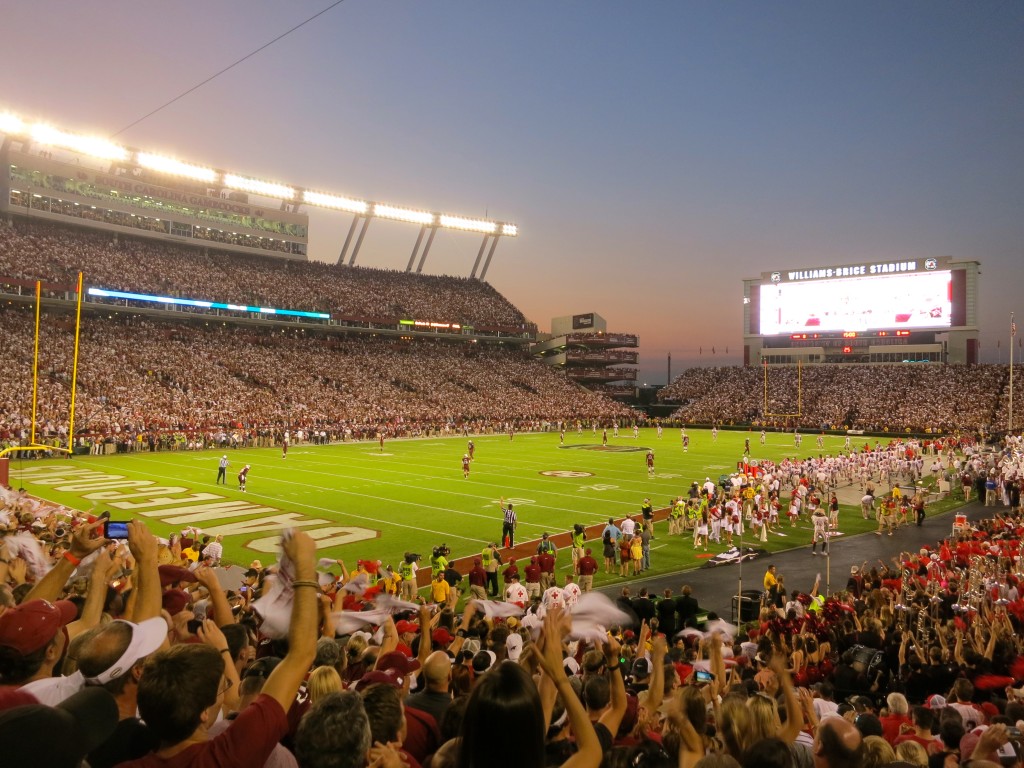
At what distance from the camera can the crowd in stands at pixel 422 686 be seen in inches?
83.8

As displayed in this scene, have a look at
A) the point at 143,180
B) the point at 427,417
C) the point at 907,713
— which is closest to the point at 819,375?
the point at 427,417

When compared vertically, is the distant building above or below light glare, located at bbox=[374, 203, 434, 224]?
below

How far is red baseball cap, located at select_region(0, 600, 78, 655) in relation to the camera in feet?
9.03

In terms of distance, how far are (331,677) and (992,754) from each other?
338cm

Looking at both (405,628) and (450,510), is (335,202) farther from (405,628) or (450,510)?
(405,628)

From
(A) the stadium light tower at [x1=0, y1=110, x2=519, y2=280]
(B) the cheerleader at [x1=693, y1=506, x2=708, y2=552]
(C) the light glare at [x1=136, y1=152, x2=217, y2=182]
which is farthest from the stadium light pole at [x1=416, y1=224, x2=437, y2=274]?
(B) the cheerleader at [x1=693, y1=506, x2=708, y2=552]

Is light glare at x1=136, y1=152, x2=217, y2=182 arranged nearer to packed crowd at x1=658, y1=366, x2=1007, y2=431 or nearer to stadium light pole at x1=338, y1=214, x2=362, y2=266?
stadium light pole at x1=338, y1=214, x2=362, y2=266

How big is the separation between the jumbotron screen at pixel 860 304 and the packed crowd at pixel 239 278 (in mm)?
25874

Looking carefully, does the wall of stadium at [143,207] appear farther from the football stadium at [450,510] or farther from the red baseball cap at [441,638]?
the red baseball cap at [441,638]

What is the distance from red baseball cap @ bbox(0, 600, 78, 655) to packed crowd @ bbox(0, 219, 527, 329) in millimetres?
50574

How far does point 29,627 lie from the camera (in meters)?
2.78

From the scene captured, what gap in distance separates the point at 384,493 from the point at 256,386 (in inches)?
1086

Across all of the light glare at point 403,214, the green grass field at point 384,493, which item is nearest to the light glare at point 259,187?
the light glare at point 403,214

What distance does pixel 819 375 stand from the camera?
6894cm
